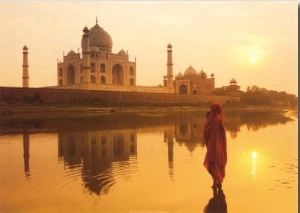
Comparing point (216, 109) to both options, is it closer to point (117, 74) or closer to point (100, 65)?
point (100, 65)

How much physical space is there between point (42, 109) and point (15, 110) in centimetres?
193

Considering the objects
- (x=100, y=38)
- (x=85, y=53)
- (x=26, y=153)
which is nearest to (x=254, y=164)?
(x=26, y=153)

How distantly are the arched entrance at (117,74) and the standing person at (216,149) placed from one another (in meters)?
34.8

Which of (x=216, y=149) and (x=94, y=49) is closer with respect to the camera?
(x=216, y=149)

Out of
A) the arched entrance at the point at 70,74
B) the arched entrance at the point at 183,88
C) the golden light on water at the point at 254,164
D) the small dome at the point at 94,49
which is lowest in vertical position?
the golden light on water at the point at 254,164

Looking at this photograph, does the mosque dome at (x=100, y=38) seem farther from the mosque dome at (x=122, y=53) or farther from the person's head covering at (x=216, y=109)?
the person's head covering at (x=216, y=109)

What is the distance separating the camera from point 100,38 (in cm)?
3716

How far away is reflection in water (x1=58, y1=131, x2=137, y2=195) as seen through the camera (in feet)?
15.6

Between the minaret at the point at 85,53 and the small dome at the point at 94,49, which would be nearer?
the minaret at the point at 85,53

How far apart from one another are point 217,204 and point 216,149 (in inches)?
31.0

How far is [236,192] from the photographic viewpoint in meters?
4.17

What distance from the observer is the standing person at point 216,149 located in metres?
4.29

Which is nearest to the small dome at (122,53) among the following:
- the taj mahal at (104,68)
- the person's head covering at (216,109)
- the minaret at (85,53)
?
the taj mahal at (104,68)

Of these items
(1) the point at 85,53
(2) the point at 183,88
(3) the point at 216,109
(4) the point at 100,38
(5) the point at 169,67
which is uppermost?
(4) the point at 100,38
